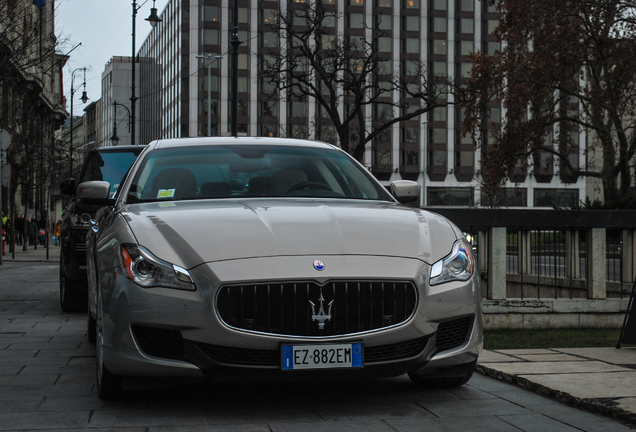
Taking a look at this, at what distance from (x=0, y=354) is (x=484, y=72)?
2892cm

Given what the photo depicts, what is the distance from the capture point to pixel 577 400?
5062 mm

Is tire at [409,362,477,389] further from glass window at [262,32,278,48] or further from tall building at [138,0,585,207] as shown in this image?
glass window at [262,32,278,48]

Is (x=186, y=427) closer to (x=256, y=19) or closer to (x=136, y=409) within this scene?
(x=136, y=409)

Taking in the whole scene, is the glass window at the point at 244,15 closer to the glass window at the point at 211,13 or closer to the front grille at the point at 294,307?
the glass window at the point at 211,13

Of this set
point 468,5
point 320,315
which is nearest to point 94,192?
point 320,315

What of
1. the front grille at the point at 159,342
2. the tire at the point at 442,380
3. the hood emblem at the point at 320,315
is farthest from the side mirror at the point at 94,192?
the tire at the point at 442,380

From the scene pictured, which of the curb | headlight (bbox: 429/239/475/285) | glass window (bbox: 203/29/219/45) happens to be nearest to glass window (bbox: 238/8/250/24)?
glass window (bbox: 203/29/219/45)

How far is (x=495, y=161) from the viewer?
34.0 m

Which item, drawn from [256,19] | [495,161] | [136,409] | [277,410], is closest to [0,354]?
[136,409]

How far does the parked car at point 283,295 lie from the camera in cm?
452

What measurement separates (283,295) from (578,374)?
97.0 inches

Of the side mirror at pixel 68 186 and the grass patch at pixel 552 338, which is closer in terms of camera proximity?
the grass patch at pixel 552 338

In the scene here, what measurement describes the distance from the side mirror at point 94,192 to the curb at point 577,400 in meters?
3.01

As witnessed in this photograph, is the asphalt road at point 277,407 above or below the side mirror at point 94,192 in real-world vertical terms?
below
